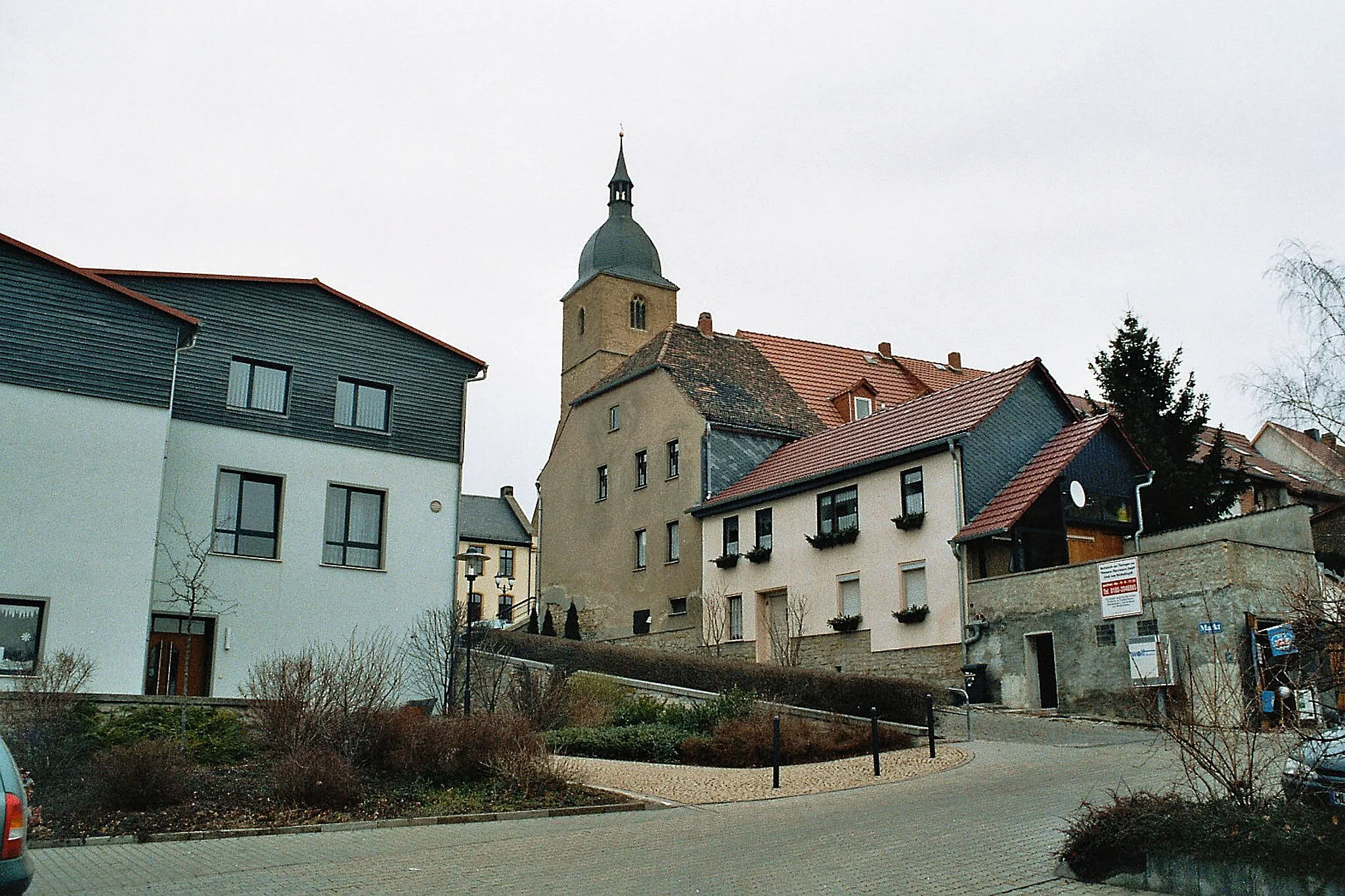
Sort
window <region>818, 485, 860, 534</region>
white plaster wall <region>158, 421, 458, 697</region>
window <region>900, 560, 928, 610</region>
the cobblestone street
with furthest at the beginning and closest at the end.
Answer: window <region>818, 485, 860, 534</region>
window <region>900, 560, 928, 610</region>
white plaster wall <region>158, 421, 458, 697</region>
the cobblestone street

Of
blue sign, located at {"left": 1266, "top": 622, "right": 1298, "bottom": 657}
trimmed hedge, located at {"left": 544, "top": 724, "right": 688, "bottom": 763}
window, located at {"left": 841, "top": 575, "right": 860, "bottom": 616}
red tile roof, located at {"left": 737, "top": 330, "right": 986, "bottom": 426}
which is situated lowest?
trimmed hedge, located at {"left": 544, "top": 724, "right": 688, "bottom": 763}

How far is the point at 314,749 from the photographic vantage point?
48.8 ft

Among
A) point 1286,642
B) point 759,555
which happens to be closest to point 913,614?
point 759,555

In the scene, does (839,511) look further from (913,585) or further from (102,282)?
(102,282)

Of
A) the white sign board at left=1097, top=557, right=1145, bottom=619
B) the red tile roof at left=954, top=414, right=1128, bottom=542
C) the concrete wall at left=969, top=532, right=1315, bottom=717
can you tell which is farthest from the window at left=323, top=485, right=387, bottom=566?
the white sign board at left=1097, top=557, right=1145, bottom=619

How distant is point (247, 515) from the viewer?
25094mm

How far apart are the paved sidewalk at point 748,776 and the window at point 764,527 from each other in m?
16.0

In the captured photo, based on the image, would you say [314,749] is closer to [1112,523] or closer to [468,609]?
[468,609]

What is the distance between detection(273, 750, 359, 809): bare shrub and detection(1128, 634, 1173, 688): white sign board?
53.4 feet

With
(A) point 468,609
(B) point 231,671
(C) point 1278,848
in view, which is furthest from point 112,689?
(C) point 1278,848

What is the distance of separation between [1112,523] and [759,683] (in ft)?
44.9

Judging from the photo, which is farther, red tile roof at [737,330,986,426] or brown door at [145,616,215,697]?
red tile roof at [737,330,986,426]

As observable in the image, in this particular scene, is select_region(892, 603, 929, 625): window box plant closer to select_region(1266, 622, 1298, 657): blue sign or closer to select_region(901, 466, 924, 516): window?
select_region(901, 466, 924, 516): window

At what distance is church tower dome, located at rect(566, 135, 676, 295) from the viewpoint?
201 feet
